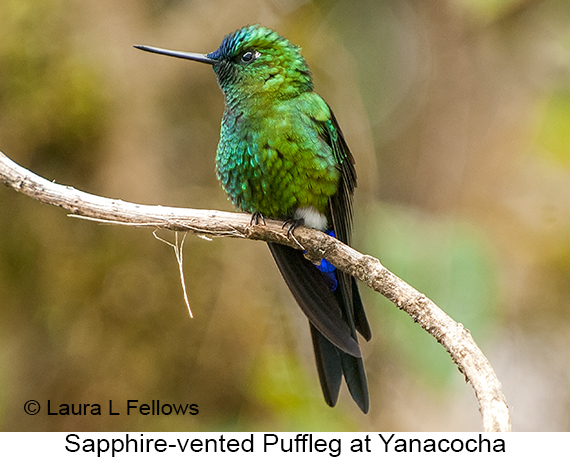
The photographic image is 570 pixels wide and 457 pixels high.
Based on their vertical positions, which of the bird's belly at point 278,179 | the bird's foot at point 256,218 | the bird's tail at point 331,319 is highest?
the bird's belly at point 278,179

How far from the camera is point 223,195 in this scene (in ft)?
11.9

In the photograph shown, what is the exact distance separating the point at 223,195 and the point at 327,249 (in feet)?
5.71

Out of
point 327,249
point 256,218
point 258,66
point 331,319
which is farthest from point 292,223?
point 258,66

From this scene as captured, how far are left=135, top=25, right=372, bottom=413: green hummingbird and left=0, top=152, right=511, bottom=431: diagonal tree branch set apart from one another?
7.3 inches

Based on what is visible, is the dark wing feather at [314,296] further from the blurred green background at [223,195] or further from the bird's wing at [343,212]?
the blurred green background at [223,195]

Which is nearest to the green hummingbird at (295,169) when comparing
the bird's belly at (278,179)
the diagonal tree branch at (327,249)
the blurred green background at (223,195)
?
the bird's belly at (278,179)

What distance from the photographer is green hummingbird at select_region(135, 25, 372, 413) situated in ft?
7.07

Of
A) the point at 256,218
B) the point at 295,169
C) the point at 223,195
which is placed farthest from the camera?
the point at 223,195

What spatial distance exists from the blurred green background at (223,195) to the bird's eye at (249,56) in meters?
1.13

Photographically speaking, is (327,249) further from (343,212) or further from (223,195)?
(223,195)

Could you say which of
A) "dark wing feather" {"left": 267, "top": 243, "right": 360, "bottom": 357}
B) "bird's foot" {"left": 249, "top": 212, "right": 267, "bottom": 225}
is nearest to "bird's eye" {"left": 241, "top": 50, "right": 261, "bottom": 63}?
"bird's foot" {"left": 249, "top": 212, "right": 267, "bottom": 225}

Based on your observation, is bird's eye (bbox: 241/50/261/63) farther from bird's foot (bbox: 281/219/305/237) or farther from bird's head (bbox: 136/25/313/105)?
bird's foot (bbox: 281/219/305/237)

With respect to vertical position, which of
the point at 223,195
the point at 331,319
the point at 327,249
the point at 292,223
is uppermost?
the point at 223,195

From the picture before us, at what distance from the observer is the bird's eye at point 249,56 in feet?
7.55
